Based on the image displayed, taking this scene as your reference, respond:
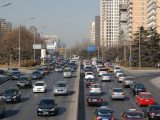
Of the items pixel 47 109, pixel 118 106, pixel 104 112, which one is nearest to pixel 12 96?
Answer: pixel 47 109

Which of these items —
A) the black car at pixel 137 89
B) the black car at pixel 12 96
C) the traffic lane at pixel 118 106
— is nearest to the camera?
the traffic lane at pixel 118 106

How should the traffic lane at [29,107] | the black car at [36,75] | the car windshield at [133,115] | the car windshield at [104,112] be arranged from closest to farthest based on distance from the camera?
the car windshield at [133,115] < the car windshield at [104,112] < the traffic lane at [29,107] < the black car at [36,75]

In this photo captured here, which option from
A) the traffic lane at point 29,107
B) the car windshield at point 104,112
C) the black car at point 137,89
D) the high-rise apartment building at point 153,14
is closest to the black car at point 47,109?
the traffic lane at point 29,107

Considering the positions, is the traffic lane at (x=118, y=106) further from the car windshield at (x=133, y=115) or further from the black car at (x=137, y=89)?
the car windshield at (x=133, y=115)

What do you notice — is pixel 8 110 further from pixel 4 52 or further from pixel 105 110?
pixel 4 52

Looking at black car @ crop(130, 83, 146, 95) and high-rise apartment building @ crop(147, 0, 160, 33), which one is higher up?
high-rise apartment building @ crop(147, 0, 160, 33)

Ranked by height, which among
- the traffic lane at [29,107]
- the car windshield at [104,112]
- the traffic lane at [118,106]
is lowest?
the traffic lane at [118,106]

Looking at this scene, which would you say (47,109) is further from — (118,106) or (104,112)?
(118,106)

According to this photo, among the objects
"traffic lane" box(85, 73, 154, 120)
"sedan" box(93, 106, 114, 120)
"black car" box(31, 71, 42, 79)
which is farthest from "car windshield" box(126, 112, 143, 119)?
"black car" box(31, 71, 42, 79)

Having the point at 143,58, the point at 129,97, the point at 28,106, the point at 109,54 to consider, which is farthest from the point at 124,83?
the point at 109,54

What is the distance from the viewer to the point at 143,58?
117250mm

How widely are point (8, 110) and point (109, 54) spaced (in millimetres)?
147058

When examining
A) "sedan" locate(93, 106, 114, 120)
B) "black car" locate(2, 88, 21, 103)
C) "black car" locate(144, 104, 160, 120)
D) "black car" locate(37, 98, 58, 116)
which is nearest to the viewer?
"sedan" locate(93, 106, 114, 120)

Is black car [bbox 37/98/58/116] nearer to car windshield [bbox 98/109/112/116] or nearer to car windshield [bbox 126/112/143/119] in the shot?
car windshield [bbox 98/109/112/116]
